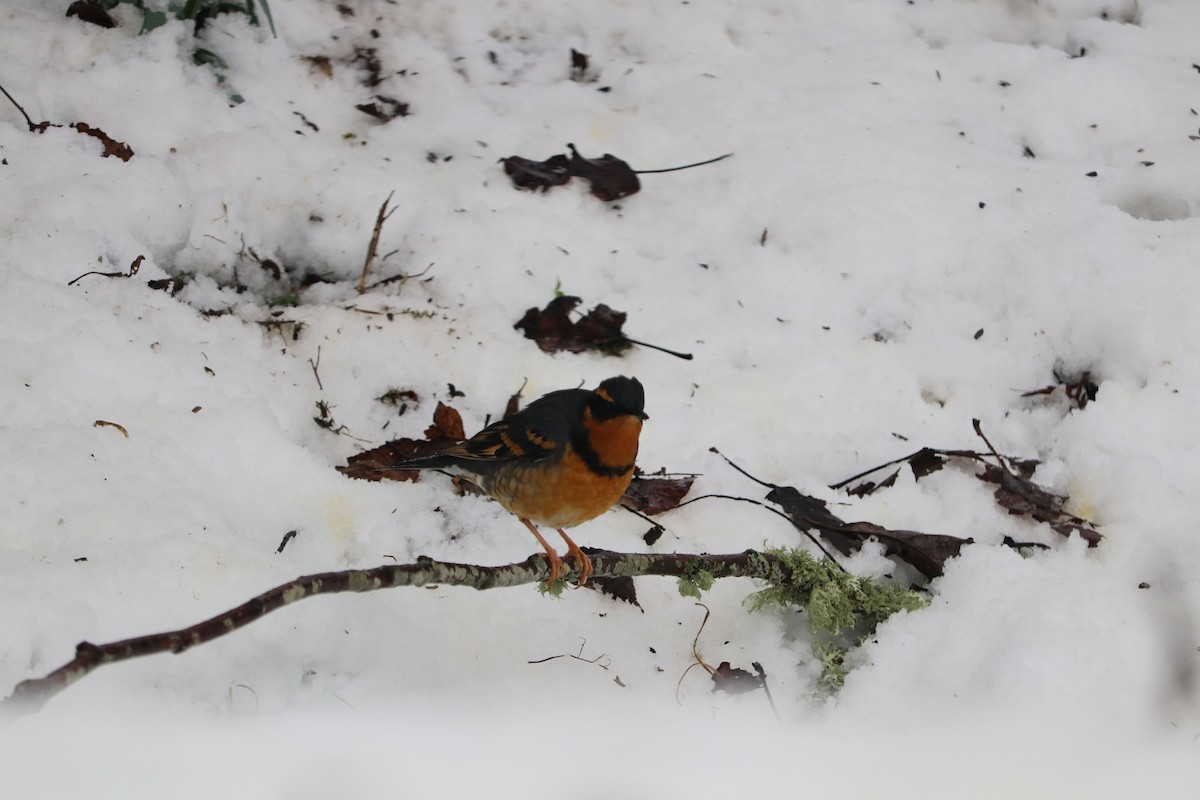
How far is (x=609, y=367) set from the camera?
14.4 ft

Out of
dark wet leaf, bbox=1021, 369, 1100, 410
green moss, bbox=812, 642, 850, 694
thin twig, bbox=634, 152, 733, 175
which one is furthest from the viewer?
thin twig, bbox=634, 152, 733, 175

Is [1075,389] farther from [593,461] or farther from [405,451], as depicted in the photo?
[405,451]

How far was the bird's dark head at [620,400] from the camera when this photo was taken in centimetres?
325

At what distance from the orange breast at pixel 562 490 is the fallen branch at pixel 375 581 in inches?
6.1

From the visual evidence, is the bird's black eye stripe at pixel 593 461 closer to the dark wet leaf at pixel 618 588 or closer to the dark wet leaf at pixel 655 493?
the dark wet leaf at pixel 618 588

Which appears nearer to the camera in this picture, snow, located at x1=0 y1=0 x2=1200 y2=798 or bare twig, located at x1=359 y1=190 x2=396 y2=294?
snow, located at x1=0 y1=0 x2=1200 y2=798

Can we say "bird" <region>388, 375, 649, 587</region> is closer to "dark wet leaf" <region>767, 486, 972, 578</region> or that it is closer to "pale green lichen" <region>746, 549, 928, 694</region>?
"pale green lichen" <region>746, 549, 928, 694</region>

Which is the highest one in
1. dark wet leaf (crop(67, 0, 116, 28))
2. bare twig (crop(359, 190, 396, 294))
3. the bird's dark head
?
the bird's dark head

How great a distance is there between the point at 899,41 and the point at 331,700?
5310 mm

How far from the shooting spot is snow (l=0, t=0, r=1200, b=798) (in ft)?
9.19

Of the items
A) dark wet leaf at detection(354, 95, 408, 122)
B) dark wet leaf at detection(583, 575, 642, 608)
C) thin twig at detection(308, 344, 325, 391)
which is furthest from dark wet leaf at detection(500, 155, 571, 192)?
dark wet leaf at detection(583, 575, 642, 608)

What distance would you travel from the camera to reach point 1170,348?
14.4 ft

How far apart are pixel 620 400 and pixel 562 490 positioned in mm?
337

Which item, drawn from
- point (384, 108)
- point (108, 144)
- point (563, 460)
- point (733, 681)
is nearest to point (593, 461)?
point (563, 460)
